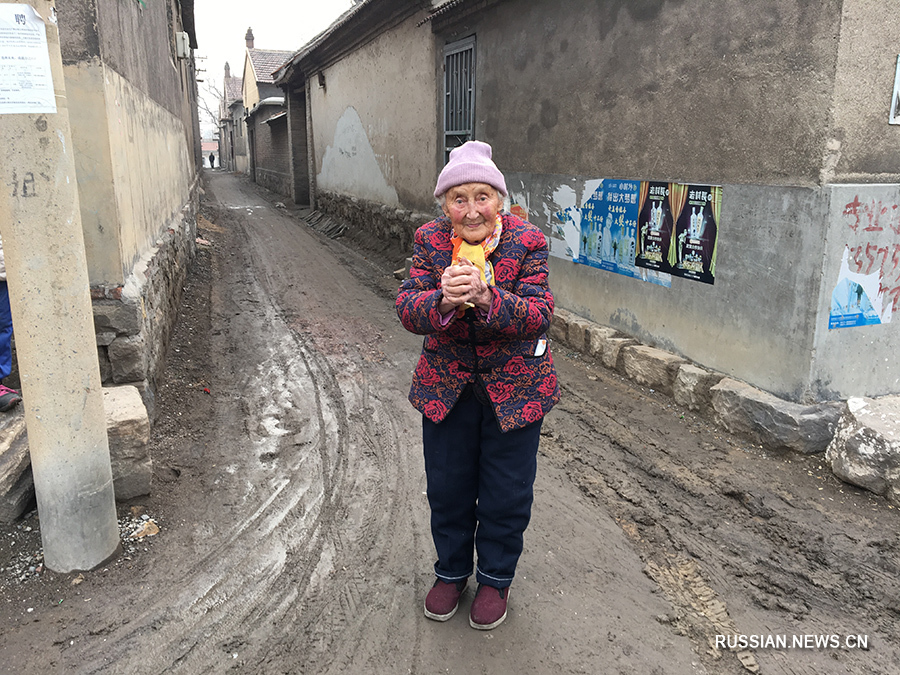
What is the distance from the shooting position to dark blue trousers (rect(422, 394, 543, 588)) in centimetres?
235

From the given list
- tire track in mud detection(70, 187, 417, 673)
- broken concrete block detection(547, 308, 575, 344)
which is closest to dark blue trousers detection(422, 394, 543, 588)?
tire track in mud detection(70, 187, 417, 673)

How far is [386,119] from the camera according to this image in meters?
11.3

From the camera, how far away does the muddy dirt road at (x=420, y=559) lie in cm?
241

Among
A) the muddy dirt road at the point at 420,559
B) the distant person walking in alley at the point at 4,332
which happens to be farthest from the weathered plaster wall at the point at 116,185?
the muddy dirt road at the point at 420,559

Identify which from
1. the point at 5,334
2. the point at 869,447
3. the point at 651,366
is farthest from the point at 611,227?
the point at 5,334

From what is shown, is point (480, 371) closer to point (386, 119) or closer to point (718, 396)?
point (718, 396)

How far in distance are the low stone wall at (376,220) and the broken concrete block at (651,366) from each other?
4.82 m

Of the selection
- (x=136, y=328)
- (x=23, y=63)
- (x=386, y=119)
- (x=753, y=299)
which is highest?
(x=386, y=119)

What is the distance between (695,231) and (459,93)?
15.6 feet

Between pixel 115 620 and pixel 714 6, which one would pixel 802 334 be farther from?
pixel 115 620

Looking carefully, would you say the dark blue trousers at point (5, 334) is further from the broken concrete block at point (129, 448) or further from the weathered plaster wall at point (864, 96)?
the weathered plaster wall at point (864, 96)

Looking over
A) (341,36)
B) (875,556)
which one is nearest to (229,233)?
(341,36)

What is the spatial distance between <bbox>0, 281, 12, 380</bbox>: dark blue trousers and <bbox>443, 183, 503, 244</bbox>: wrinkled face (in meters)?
3.04

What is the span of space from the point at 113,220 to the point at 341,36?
10.7 m
